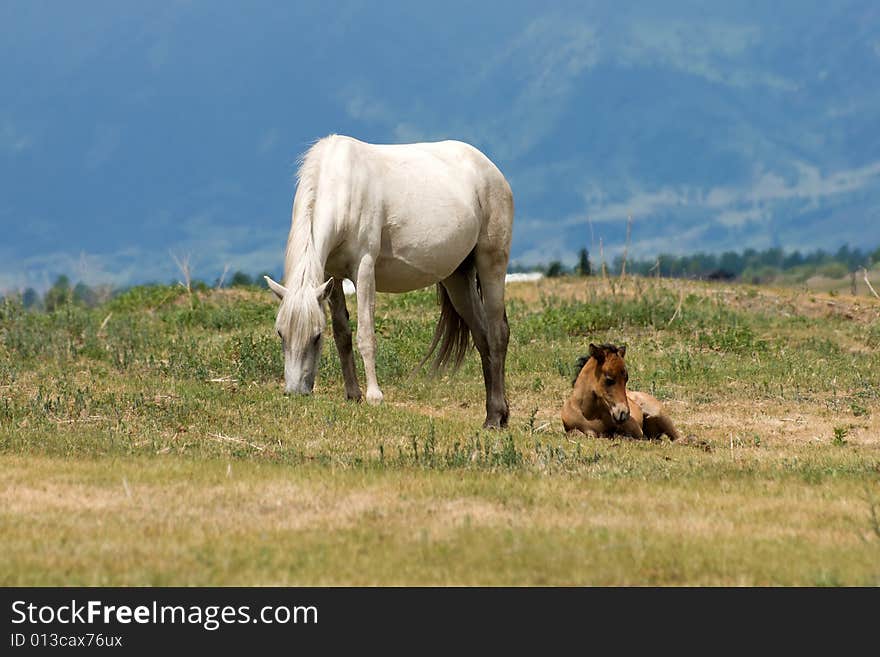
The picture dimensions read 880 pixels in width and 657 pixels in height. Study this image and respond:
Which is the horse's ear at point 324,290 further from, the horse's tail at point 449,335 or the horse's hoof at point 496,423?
the horse's tail at point 449,335

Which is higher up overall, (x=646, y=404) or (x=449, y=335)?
(x=449, y=335)

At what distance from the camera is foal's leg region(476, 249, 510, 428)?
13844 millimetres

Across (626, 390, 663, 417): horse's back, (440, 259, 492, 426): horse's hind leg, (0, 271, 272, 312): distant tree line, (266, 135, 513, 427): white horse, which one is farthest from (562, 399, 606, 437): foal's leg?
(0, 271, 272, 312): distant tree line

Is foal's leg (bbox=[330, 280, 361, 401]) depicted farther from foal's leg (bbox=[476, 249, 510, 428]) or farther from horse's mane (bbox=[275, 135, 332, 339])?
foal's leg (bbox=[476, 249, 510, 428])

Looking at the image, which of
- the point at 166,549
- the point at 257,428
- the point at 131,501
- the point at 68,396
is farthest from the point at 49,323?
the point at 166,549

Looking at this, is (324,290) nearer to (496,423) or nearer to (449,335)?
(496,423)

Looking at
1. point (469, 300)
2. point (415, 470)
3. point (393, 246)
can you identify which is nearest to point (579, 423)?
point (469, 300)

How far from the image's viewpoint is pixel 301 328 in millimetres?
12781

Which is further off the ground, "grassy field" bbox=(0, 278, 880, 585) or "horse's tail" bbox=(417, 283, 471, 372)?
"horse's tail" bbox=(417, 283, 471, 372)

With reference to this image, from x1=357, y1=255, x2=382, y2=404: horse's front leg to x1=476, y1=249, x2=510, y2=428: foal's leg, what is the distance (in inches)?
51.4

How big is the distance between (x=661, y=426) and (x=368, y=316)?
11.5 ft

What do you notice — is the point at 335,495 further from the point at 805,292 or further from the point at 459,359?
the point at 805,292

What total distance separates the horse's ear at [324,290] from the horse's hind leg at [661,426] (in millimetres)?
3637
